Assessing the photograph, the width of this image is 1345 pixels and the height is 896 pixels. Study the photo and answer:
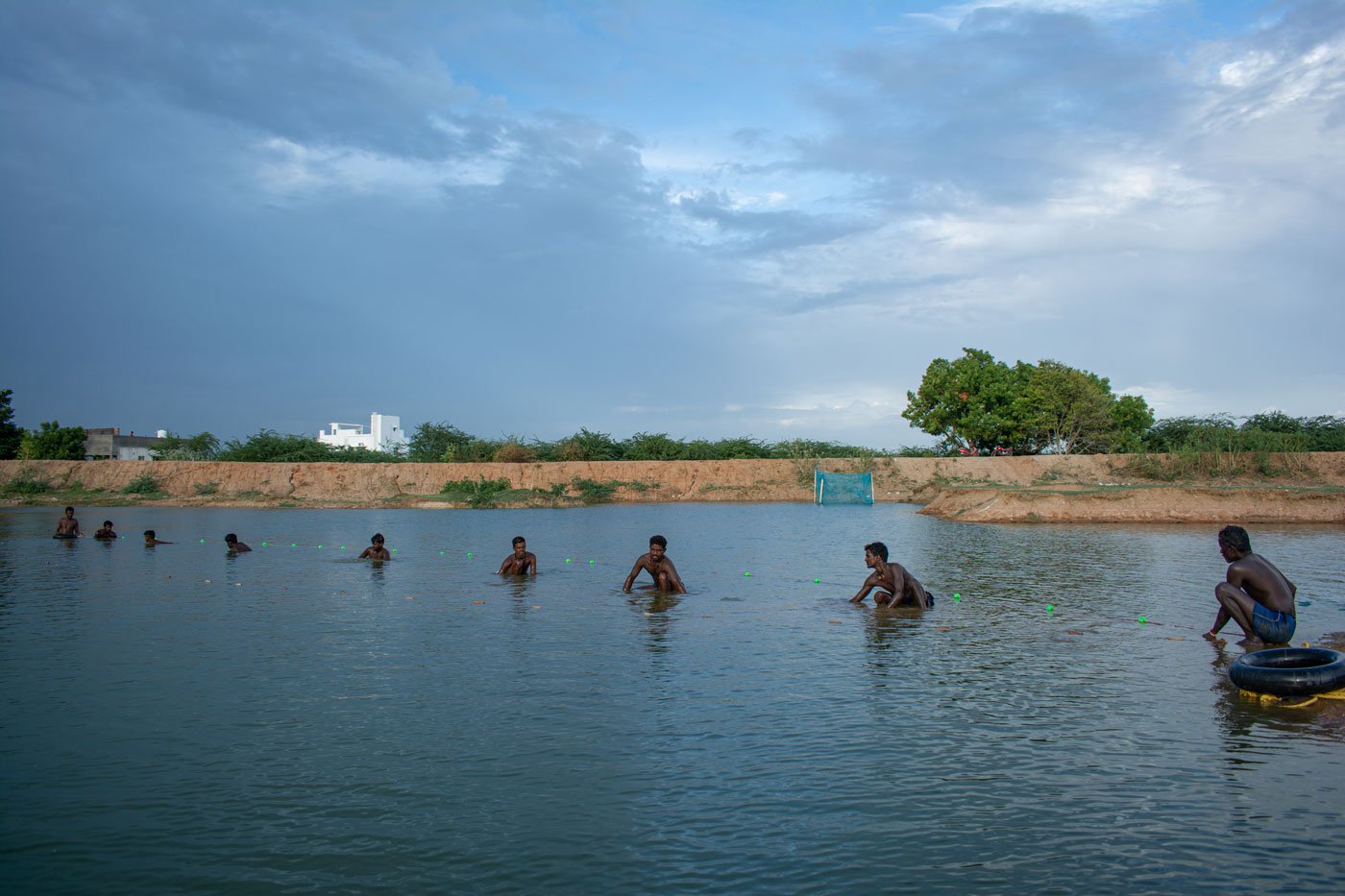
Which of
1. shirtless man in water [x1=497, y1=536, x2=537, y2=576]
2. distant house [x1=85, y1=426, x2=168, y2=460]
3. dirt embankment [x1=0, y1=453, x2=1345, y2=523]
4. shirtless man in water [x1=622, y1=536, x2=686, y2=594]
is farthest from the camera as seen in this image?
distant house [x1=85, y1=426, x2=168, y2=460]

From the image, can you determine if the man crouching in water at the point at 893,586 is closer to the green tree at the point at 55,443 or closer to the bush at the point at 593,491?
the bush at the point at 593,491

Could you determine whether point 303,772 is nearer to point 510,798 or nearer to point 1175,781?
point 510,798

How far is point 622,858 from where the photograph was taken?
239 inches

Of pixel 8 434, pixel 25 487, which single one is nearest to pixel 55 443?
pixel 8 434

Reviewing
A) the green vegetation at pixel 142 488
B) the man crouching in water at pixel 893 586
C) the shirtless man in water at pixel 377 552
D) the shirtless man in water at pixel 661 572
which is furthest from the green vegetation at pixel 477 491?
the man crouching in water at pixel 893 586

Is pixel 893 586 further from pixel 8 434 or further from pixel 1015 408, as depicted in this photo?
pixel 8 434

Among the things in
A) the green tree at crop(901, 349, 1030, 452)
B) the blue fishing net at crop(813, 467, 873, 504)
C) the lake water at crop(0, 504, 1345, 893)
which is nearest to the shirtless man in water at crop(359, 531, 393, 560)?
the lake water at crop(0, 504, 1345, 893)

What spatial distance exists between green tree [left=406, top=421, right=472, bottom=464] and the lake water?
50009 mm

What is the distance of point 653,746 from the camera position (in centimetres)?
832

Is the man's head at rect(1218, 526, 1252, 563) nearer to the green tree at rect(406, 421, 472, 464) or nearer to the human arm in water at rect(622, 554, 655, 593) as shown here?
the human arm in water at rect(622, 554, 655, 593)

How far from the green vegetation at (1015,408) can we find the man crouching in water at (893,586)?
51734mm

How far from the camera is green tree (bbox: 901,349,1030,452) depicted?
64750 millimetres

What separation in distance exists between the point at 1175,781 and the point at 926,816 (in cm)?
225

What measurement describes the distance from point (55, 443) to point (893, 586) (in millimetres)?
73104
